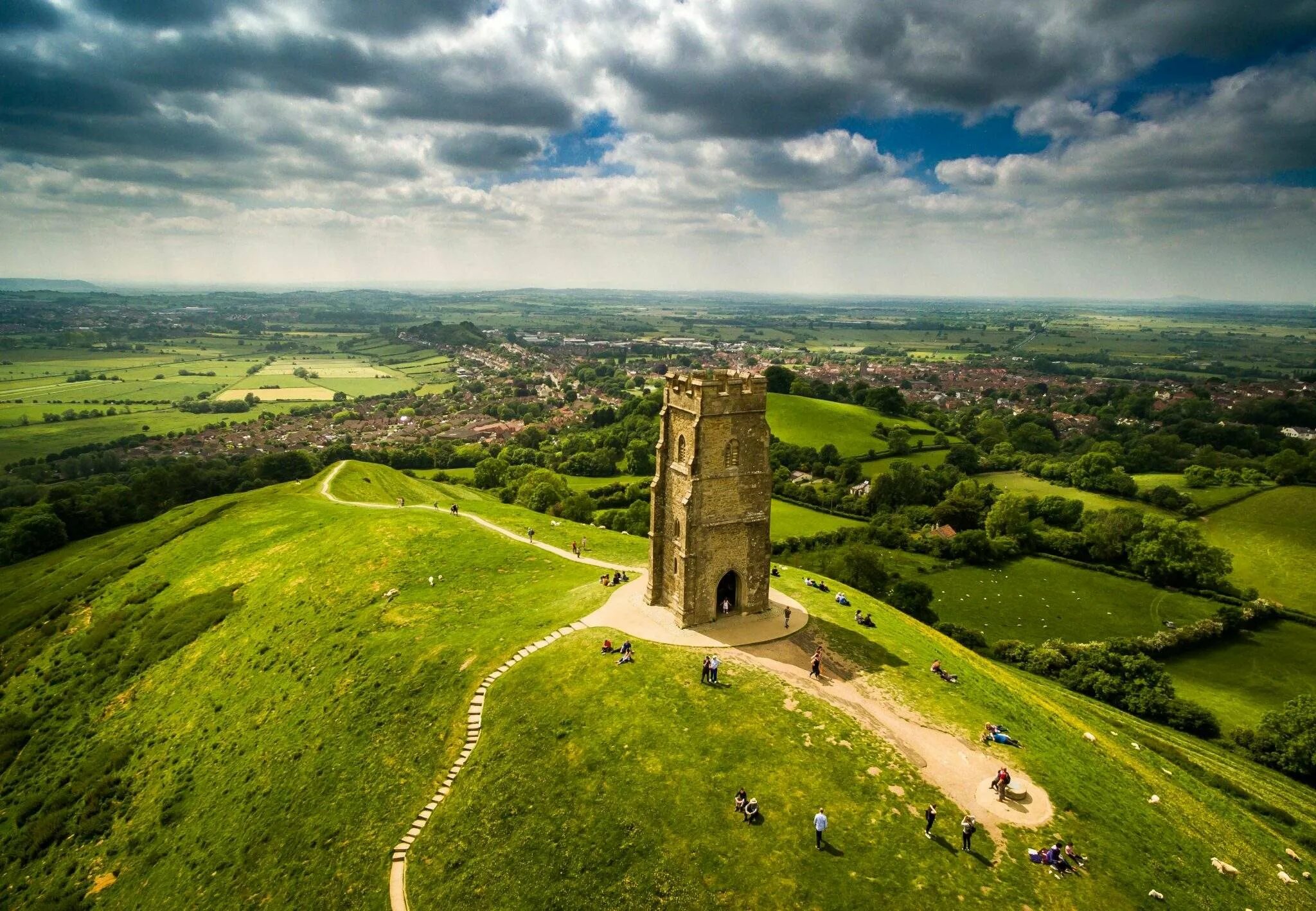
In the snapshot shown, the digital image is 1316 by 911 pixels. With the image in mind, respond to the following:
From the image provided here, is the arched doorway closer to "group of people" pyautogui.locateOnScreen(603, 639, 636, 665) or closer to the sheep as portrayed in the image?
"group of people" pyautogui.locateOnScreen(603, 639, 636, 665)

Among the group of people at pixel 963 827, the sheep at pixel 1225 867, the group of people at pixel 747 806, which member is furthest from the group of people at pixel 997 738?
the group of people at pixel 747 806

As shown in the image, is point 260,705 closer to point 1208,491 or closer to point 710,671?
point 710,671

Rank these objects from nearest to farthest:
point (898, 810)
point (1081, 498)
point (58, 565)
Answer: point (898, 810)
point (58, 565)
point (1081, 498)

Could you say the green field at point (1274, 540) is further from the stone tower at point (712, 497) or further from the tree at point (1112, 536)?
the stone tower at point (712, 497)

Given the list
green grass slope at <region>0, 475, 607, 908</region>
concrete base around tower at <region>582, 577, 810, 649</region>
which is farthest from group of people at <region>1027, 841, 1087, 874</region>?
green grass slope at <region>0, 475, 607, 908</region>

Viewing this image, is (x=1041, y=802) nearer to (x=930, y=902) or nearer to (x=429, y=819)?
(x=930, y=902)

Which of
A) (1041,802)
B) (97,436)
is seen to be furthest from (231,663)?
(97,436)

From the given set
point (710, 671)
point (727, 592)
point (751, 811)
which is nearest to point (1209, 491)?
point (727, 592)
